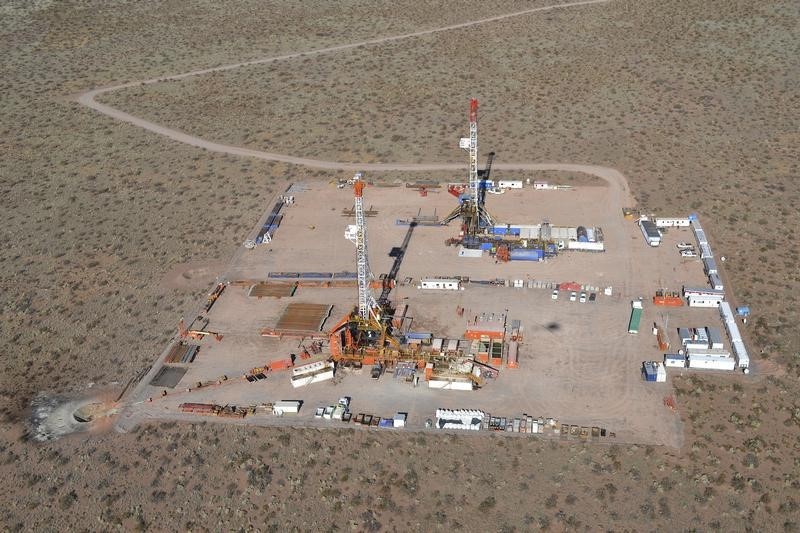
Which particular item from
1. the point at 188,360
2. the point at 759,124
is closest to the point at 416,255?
the point at 188,360

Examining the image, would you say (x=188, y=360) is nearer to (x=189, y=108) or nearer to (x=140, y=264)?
(x=140, y=264)

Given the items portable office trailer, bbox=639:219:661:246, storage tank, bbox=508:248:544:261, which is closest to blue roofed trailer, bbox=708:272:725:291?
portable office trailer, bbox=639:219:661:246

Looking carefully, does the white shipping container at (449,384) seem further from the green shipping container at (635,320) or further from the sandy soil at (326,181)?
the green shipping container at (635,320)

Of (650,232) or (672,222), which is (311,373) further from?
(672,222)

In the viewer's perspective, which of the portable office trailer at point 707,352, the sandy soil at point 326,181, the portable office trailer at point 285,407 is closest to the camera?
the sandy soil at point 326,181

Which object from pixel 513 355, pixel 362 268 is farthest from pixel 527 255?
pixel 362 268

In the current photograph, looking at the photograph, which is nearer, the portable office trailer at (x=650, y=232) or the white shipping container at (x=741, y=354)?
the white shipping container at (x=741, y=354)

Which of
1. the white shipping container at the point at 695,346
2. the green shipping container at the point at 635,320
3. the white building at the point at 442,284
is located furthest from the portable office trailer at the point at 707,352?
the white building at the point at 442,284

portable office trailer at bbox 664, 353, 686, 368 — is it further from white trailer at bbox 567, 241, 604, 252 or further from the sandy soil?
white trailer at bbox 567, 241, 604, 252
